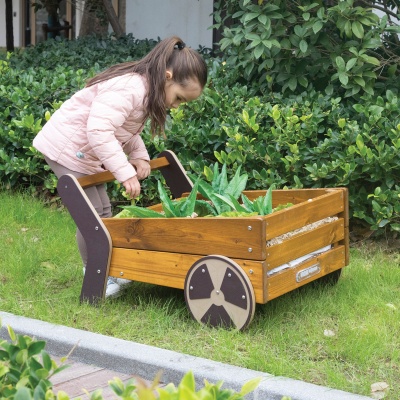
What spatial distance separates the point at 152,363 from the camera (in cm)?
385

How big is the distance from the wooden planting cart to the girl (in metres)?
0.20

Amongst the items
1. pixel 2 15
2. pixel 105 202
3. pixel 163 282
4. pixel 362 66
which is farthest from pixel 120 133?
pixel 2 15

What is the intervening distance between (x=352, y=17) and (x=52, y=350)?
11.2 ft

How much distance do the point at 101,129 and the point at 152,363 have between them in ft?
4.29

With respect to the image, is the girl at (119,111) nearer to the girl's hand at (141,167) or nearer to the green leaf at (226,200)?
the girl's hand at (141,167)

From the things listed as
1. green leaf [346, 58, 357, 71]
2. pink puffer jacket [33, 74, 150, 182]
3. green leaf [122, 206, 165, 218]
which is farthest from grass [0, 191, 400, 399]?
green leaf [346, 58, 357, 71]

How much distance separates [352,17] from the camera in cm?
627

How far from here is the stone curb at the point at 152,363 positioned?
3512mm

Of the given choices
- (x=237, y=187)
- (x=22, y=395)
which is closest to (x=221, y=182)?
(x=237, y=187)

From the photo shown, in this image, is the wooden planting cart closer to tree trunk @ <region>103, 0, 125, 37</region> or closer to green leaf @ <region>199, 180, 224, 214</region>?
green leaf @ <region>199, 180, 224, 214</region>

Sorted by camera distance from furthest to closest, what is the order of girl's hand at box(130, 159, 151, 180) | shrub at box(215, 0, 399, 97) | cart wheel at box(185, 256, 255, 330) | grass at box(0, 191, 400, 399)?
shrub at box(215, 0, 399, 97) < girl's hand at box(130, 159, 151, 180) < cart wheel at box(185, 256, 255, 330) < grass at box(0, 191, 400, 399)

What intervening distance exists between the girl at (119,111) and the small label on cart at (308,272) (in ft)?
3.22

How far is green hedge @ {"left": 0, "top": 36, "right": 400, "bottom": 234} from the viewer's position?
18.9 ft

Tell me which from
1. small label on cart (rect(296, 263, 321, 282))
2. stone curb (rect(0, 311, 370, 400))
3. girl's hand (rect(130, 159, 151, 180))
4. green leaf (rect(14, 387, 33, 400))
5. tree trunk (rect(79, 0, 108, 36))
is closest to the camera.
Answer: green leaf (rect(14, 387, 33, 400))
